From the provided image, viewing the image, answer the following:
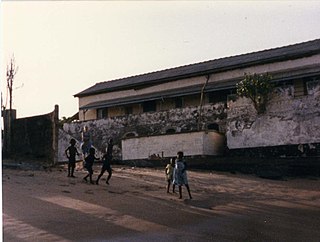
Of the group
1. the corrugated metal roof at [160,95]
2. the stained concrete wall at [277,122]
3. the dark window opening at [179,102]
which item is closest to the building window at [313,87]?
the stained concrete wall at [277,122]

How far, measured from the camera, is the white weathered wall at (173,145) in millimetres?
22984

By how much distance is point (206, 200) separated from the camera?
1423cm

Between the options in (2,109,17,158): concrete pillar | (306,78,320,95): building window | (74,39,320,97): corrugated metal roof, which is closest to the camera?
(306,78,320,95): building window

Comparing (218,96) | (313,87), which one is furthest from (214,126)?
(313,87)

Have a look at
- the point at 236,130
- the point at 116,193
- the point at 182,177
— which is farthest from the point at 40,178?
the point at 236,130

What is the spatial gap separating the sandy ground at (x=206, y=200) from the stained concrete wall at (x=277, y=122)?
2.51 metres

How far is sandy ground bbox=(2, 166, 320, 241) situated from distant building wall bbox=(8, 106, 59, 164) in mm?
6201

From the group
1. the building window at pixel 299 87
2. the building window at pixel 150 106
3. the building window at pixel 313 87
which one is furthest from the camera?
the building window at pixel 150 106

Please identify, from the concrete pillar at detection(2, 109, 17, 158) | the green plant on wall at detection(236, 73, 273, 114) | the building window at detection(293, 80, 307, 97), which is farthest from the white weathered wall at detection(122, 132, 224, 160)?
the concrete pillar at detection(2, 109, 17, 158)

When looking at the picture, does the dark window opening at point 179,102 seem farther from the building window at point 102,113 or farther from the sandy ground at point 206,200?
the sandy ground at point 206,200

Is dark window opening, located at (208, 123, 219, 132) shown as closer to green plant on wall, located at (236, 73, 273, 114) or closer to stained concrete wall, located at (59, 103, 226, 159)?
stained concrete wall, located at (59, 103, 226, 159)

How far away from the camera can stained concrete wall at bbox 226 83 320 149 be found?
20.9 meters

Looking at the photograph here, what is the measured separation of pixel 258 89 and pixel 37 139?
12.7 meters

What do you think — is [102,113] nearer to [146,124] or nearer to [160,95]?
[160,95]
